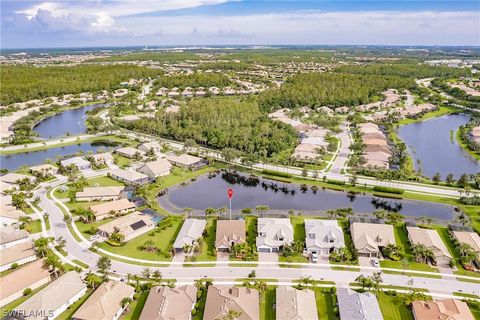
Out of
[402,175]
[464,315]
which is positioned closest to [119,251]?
[464,315]

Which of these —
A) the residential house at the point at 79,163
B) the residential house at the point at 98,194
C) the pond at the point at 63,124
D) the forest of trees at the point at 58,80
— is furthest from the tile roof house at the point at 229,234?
the forest of trees at the point at 58,80

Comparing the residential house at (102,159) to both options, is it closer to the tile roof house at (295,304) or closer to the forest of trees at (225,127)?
the forest of trees at (225,127)

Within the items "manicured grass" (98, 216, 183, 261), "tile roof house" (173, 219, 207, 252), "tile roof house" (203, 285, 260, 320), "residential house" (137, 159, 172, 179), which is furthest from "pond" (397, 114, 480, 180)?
"manicured grass" (98, 216, 183, 261)

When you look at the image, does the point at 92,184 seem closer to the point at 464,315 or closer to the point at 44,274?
the point at 44,274

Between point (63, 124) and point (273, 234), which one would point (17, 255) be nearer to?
point (273, 234)

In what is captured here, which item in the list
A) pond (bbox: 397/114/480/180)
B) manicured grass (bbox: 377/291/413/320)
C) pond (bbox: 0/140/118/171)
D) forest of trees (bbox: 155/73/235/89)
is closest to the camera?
manicured grass (bbox: 377/291/413/320)

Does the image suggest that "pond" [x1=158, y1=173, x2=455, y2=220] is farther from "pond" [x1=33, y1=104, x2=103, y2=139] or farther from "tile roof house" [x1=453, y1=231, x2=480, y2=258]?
"pond" [x1=33, y1=104, x2=103, y2=139]
